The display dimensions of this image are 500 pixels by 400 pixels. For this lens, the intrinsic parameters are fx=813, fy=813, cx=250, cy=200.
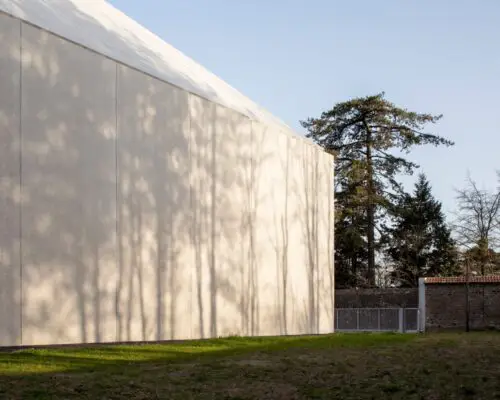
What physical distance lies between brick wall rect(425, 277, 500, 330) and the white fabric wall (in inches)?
409

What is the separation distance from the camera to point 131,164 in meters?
13.6

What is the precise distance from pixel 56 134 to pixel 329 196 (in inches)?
427

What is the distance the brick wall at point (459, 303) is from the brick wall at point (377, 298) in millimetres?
2578

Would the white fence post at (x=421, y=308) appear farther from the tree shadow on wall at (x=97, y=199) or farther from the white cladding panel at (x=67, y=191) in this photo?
the white cladding panel at (x=67, y=191)

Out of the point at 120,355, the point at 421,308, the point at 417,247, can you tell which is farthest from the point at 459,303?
the point at 120,355

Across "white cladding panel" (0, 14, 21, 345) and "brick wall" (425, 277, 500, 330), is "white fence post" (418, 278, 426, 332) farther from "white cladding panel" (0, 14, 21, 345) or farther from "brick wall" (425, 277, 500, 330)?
"white cladding panel" (0, 14, 21, 345)

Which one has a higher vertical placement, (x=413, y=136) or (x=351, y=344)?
(x=413, y=136)

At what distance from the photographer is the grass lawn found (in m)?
7.31

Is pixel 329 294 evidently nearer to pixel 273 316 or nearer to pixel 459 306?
pixel 273 316

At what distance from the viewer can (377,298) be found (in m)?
32.7

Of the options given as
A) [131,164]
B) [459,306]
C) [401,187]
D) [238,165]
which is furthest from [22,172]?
[401,187]

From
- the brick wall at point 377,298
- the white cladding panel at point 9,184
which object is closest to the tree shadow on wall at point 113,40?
the white cladding panel at point 9,184

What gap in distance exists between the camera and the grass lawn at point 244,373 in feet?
24.0

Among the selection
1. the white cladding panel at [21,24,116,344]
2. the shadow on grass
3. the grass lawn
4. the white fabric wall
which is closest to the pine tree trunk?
the white fabric wall
